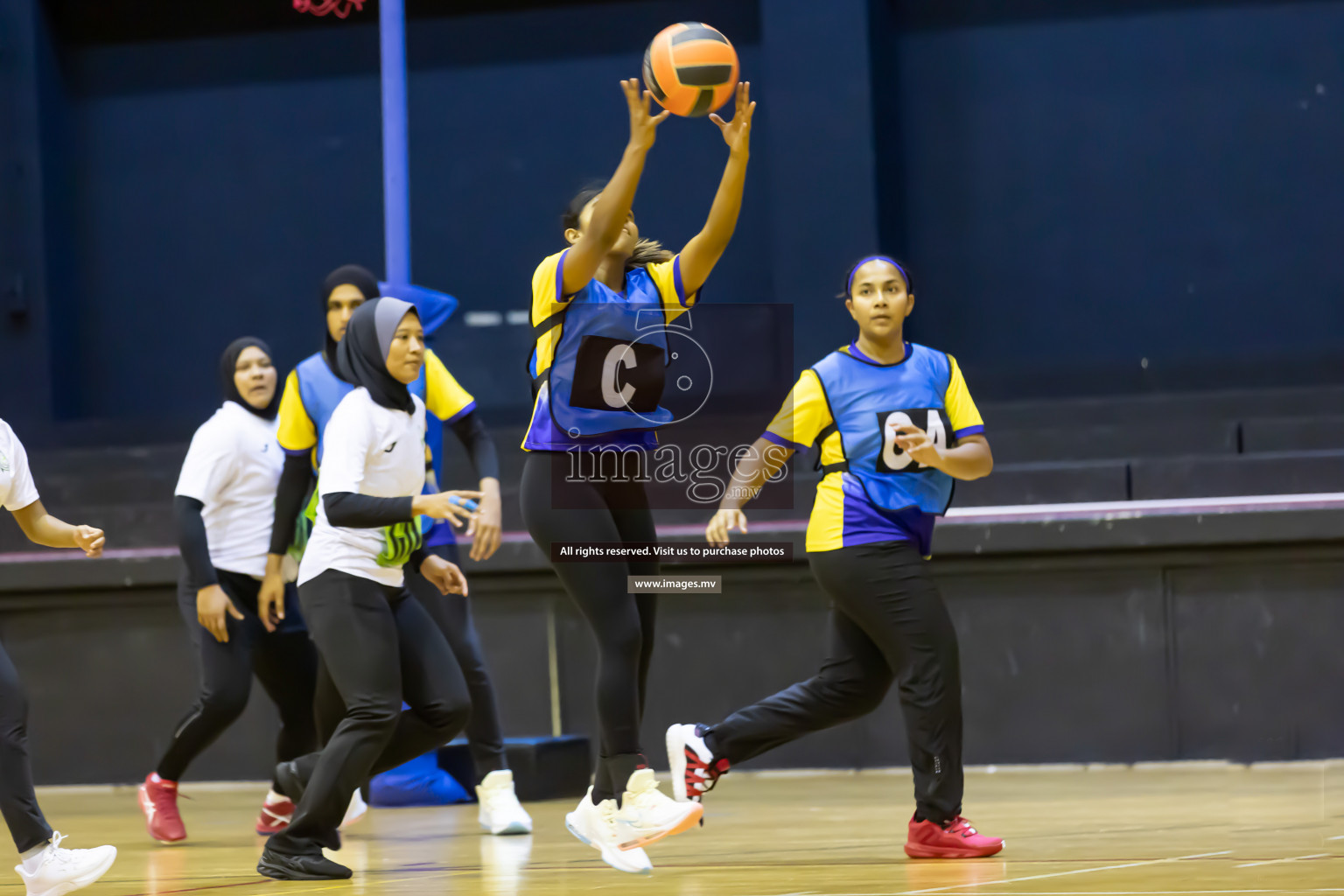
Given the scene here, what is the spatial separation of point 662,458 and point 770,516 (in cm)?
114

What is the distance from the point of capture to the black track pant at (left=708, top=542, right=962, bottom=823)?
4328 millimetres

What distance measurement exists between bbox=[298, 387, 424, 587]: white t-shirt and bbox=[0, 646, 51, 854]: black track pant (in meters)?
0.79

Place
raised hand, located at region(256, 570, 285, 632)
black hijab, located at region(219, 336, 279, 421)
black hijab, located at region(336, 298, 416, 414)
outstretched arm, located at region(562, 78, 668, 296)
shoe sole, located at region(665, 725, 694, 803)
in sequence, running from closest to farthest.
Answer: outstretched arm, located at region(562, 78, 668, 296), black hijab, located at region(336, 298, 416, 414), shoe sole, located at region(665, 725, 694, 803), raised hand, located at region(256, 570, 285, 632), black hijab, located at region(219, 336, 279, 421)

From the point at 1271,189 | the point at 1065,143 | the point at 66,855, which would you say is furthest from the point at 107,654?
the point at 1271,189

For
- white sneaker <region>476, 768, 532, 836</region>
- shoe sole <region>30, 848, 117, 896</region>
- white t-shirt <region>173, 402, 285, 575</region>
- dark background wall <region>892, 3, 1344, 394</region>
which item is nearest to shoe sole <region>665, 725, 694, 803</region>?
white sneaker <region>476, 768, 532, 836</region>

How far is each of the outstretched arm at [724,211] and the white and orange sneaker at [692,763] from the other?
130 centimetres

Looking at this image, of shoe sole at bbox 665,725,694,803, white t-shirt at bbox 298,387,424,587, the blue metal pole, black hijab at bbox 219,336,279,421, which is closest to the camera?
white t-shirt at bbox 298,387,424,587

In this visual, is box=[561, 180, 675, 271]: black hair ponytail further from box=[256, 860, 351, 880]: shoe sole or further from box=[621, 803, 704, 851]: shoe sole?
box=[256, 860, 351, 880]: shoe sole

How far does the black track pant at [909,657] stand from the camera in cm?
433

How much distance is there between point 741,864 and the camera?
4438 millimetres

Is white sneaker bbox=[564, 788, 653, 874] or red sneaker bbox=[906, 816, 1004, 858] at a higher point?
white sneaker bbox=[564, 788, 653, 874]

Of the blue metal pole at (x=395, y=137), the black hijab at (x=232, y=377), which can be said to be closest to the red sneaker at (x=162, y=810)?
the black hijab at (x=232, y=377)

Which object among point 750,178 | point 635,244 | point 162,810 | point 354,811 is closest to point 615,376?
point 635,244

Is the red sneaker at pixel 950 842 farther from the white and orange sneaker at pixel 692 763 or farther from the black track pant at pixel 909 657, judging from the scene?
the white and orange sneaker at pixel 692 763
